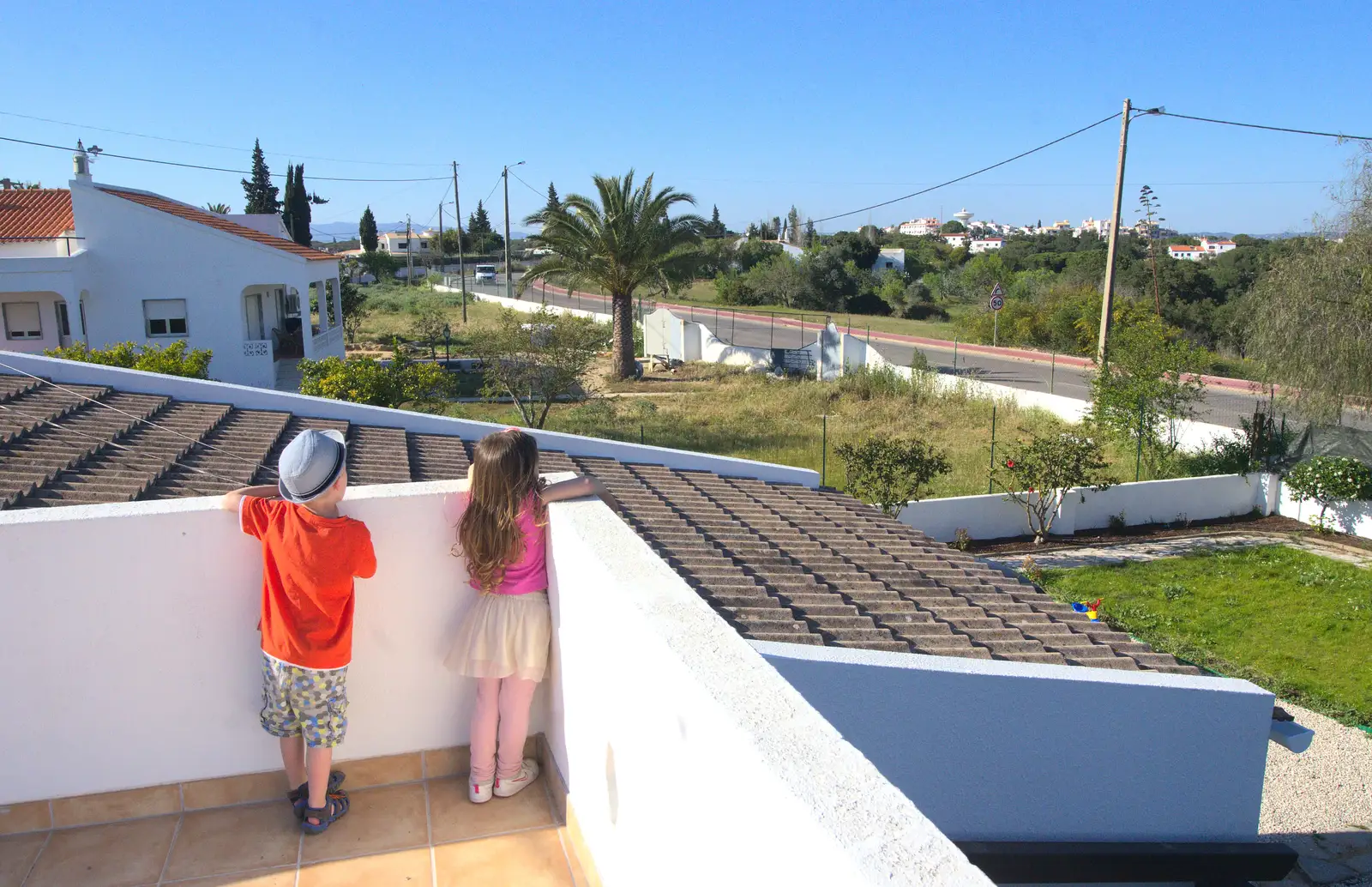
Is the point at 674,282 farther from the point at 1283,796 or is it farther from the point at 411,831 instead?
the point at 411,831

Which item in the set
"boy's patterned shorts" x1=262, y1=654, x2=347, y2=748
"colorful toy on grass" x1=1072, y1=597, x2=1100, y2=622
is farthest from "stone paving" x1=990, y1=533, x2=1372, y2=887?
"boy's patterned shorts" x1=262, y1=654, x2=347, y2=748

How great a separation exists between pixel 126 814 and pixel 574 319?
25.2 metres

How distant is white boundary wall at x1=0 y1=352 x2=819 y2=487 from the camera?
21.5 feet

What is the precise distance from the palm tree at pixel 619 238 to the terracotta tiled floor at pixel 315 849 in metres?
27.4

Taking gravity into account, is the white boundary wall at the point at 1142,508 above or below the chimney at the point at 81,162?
below

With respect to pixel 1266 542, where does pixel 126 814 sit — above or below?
above

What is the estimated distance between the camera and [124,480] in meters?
4.51

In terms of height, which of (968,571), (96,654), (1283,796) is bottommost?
(1283,796)

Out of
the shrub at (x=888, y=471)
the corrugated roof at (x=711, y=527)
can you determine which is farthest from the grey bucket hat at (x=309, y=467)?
the shrub at (x=888, y=471)

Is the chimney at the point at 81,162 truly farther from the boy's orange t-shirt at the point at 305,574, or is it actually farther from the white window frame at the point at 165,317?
the boy's orange t-shirt at the point at 305,574

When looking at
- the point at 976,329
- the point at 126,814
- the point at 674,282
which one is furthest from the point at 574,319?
the point at 126,814

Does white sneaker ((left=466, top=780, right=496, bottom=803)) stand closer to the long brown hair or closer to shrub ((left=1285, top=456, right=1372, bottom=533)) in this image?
the long brown hair

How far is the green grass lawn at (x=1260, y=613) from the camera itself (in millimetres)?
10797

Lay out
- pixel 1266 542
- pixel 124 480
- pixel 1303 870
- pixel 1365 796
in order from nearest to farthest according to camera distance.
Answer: pixel 124 480
pixel 1303 870
pixel 1365 796
pixel 1266 542
